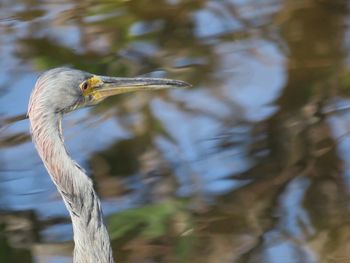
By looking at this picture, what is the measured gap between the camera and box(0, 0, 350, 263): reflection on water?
4633 millimetres

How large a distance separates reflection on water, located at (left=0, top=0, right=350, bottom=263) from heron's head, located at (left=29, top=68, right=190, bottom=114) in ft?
3.25

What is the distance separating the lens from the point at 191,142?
17.2ft

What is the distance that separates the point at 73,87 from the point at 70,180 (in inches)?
14.4

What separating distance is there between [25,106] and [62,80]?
2119 millimetres

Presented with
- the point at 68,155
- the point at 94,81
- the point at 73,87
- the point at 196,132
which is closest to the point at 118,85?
the point at 94,81

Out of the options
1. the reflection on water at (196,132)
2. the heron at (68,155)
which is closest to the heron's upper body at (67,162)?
the heron at (68,155)

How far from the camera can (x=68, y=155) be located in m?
3.43

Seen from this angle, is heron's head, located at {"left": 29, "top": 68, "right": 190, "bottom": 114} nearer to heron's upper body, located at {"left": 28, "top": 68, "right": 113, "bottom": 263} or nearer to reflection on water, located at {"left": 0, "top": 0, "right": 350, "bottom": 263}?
heron's upper body, located at {"left": 28, "top": 68, "right": 113, "bottom": 263}

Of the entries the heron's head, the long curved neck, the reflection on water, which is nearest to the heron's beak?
the heron's head

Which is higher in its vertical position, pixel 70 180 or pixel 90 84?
pixel 90 84

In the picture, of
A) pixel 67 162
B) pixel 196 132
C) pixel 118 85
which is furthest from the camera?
pixel 196 132

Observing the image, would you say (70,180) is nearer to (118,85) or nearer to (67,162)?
(67,162)

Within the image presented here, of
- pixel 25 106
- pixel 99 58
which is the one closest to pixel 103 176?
pixel 25 106

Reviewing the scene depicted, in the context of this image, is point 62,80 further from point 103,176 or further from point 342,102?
point 342,102
